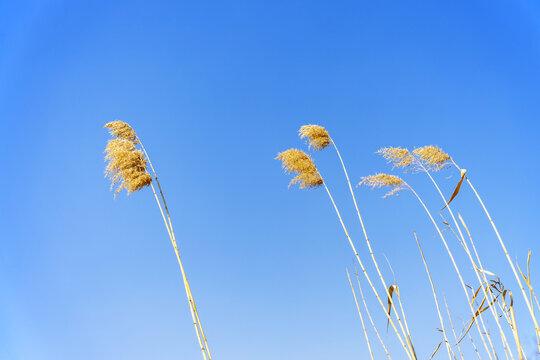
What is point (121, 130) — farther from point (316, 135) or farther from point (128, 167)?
point (316, 135)

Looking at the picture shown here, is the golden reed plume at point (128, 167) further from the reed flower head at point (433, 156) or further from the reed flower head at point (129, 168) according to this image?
the reed flower head at point (433, 156)

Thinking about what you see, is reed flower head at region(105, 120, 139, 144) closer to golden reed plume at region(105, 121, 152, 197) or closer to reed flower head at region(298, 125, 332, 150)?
golden reed plume at region(105, 121, 152, 197)

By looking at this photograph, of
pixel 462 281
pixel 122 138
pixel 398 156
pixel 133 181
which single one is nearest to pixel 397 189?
pixel 398 156

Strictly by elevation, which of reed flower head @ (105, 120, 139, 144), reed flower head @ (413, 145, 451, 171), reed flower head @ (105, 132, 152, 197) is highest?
reed flower head @ (105, 120, 139, 144)

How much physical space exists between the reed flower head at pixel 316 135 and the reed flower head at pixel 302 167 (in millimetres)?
274

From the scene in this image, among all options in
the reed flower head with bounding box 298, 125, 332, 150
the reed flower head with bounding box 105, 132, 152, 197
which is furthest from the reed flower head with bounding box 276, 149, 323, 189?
the reed flower head with bounding box 105, 132, 152, 197

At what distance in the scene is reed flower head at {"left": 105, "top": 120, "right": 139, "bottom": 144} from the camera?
3.89 meters

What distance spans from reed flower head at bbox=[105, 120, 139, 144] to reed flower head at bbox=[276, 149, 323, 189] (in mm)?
1479

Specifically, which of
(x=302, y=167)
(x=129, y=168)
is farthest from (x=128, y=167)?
(x=302, y=167)

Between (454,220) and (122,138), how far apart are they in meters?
3.04

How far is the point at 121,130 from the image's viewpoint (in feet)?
12.8

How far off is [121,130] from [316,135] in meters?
1.94

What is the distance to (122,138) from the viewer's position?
3869 mm

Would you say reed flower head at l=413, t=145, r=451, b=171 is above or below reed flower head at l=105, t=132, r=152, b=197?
below
